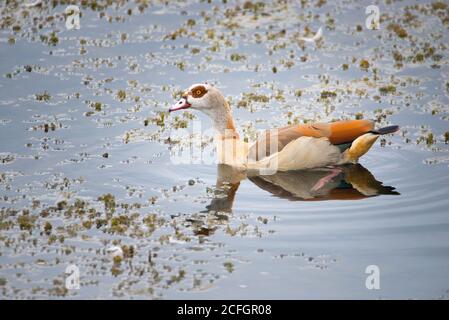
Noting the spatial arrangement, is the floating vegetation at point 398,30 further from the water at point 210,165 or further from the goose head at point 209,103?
the goose head at point 209,103

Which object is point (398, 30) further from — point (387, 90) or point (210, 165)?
point (210, 165)

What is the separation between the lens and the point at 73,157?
1706 cm

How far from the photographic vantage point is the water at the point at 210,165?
1241cm

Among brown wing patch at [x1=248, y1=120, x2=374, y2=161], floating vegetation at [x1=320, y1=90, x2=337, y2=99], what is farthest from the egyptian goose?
floating vegetation at [x1=320, y1=90, x2=337, y2=99]

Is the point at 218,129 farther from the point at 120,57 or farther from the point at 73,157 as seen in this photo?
the point at 120,57

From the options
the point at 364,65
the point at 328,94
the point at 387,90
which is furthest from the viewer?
the point at 364,65

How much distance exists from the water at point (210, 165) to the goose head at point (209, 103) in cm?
91

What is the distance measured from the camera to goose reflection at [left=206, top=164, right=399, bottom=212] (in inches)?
610

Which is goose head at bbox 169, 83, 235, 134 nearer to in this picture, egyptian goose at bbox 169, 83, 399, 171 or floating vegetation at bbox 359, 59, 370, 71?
egyptian goose at bbox 169, 83, 399, 171

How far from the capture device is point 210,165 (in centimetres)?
1727

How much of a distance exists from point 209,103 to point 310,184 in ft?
8.77

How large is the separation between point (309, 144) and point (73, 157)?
4.36 metres

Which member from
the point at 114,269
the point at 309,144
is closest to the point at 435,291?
the point at 114,269

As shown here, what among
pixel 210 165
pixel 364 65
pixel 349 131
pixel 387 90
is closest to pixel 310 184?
pixel 349 131
